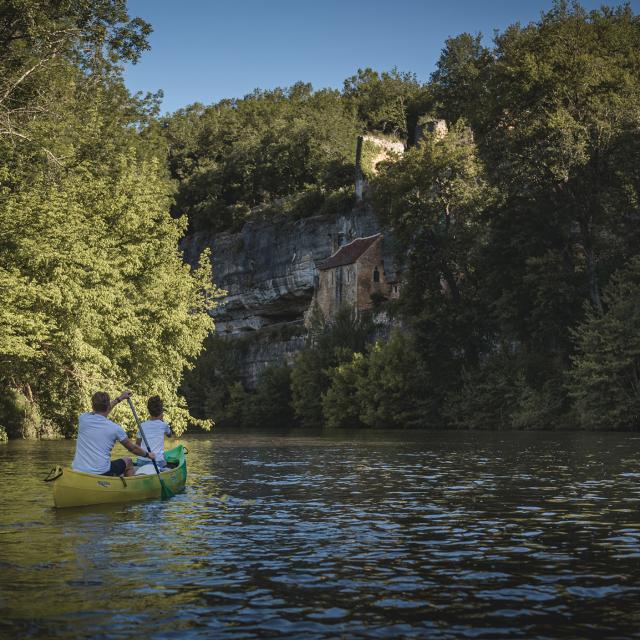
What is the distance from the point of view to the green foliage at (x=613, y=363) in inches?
1893

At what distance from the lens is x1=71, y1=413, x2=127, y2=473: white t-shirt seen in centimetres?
1659

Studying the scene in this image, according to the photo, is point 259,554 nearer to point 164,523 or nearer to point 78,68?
point 164,523

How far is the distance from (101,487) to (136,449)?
1178 millimetres

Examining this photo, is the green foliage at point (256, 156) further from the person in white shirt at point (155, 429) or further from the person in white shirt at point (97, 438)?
the person in white shirt at point (97, 438)

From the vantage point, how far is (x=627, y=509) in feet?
53.2

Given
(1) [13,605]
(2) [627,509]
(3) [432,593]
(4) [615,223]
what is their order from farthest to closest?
(4) [615,223] → (2) [627,509] → (3) [432,593] → (1) [13,605]

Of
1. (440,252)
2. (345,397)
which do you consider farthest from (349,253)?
(440,252)

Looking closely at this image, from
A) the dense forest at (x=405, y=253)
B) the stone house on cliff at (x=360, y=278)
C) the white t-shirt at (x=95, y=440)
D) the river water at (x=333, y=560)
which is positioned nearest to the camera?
Result: the river water at (x=333, y=560)

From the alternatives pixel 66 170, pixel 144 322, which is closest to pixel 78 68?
pixel 66 170

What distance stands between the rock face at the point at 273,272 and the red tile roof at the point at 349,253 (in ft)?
7.36

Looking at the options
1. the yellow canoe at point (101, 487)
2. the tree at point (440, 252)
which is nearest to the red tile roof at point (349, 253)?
the tree at point (440, 252)

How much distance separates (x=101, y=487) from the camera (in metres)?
17.1

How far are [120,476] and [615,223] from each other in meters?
42.6

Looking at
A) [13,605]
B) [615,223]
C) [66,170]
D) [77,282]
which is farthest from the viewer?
[615,223]
